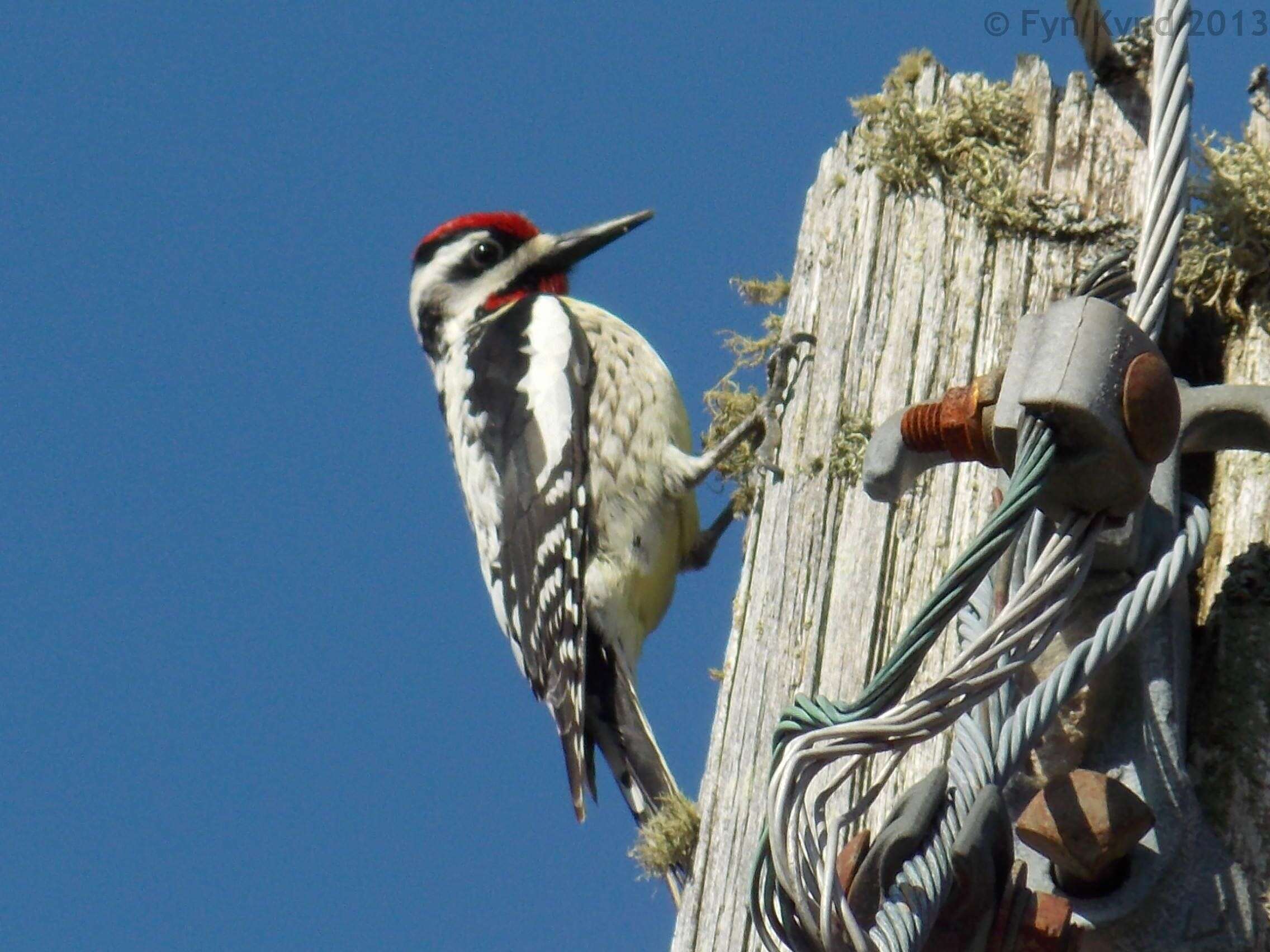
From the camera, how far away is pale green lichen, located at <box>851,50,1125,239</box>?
2.73m

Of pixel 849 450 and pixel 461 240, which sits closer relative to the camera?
pixel 849 450

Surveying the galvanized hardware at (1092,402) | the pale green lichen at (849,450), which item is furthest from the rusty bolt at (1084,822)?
the pale green lichen at (849,450)

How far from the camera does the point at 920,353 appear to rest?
2641 mm

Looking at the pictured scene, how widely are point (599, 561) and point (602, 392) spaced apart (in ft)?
1.51

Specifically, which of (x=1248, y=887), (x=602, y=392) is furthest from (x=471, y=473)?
(x=1248, y=887)

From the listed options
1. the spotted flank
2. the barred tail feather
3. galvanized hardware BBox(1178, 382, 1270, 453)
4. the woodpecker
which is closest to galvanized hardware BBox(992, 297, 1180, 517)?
galvanized hardware BBox(1178, 382, 1270, 453)

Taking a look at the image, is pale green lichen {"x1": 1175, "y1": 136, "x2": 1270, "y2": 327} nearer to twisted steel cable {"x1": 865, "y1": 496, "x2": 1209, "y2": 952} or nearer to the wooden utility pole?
the wooden utility pole

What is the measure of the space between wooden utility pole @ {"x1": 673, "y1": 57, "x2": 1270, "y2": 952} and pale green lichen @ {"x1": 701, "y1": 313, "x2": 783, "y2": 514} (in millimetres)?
519

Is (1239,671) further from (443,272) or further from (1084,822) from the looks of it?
(443,272)

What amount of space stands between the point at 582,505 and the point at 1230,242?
2087 mm

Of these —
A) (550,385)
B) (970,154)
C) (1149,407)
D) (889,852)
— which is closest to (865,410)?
(970,154)

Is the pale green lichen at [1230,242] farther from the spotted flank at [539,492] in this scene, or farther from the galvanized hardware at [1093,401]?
the spotted flank at [539,492]

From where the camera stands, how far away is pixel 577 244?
5.34 meters

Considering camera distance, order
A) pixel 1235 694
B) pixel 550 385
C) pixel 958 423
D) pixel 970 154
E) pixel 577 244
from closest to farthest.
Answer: pixel 958 423
pixel 1235 694
pixel 970 154
pixel 550 385
pixel 577 244
